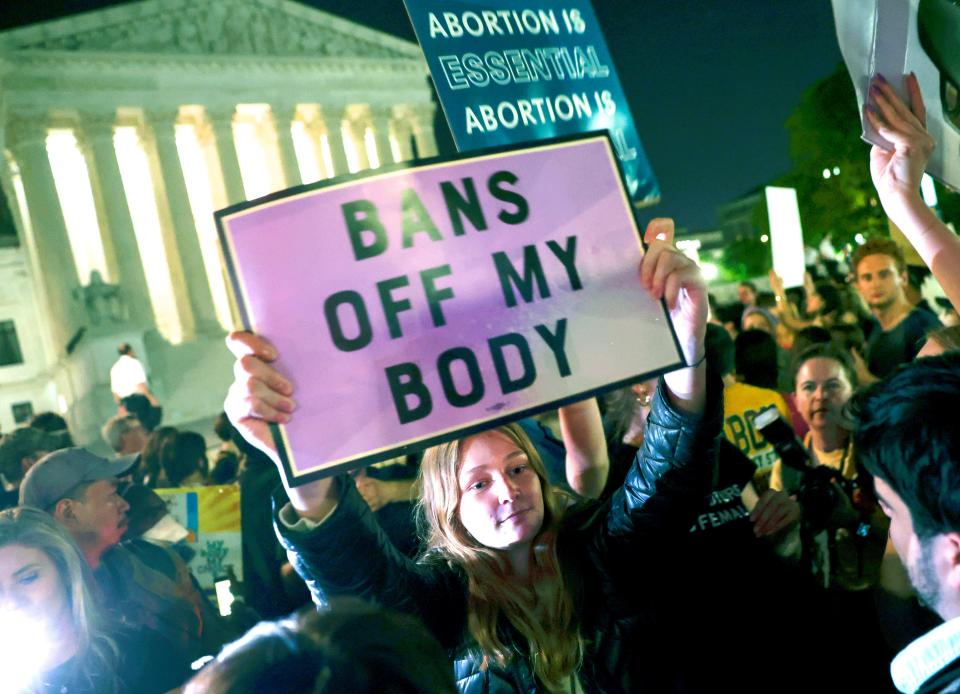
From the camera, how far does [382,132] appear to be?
38.6 metres

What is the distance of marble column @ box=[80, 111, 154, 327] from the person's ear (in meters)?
31.8

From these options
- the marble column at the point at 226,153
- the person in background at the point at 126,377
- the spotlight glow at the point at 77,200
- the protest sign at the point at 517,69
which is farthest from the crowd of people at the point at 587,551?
the marble column at the point at 226,153

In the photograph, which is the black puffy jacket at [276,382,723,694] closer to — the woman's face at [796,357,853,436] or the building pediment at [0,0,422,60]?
the woman's face at [796,357,853,436]

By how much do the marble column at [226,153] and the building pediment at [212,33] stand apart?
2.20 m

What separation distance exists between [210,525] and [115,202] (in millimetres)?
29664

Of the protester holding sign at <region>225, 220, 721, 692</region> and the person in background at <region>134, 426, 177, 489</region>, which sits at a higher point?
the person in background at <region>134, 426, 177, 489</region>

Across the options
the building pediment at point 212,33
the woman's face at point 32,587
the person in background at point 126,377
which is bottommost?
the woman's face at point 32,587

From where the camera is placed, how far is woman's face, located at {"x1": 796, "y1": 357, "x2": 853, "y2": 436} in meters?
4.02

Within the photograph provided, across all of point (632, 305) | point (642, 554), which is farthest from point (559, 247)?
point (642, 554)

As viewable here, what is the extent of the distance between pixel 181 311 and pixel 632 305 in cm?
3417

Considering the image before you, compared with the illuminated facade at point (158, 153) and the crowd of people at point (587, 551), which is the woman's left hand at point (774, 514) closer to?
the crowd of people at point (587, 551)

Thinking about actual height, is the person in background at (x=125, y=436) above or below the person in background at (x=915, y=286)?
above

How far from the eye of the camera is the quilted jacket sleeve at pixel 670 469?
85.7 inches

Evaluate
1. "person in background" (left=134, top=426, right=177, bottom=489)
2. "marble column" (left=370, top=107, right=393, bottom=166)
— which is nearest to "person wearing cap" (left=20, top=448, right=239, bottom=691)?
"person in background" (left=134, top=426, right=177, bottom=489)
